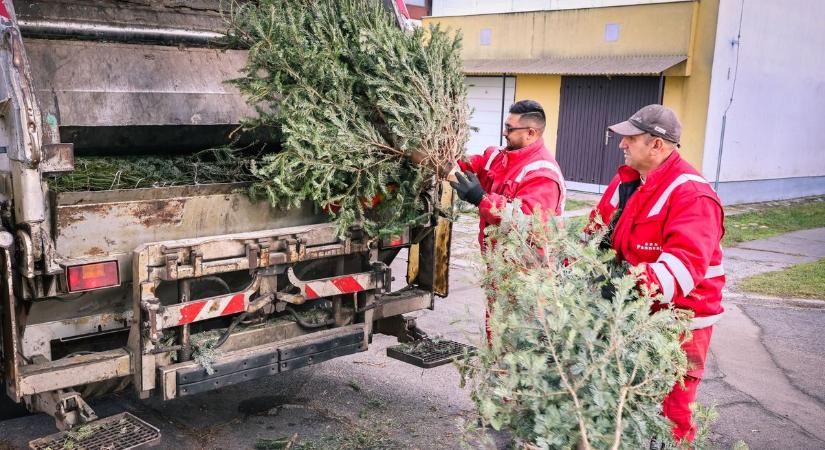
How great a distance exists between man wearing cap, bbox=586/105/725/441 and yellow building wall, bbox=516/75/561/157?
12222 mm

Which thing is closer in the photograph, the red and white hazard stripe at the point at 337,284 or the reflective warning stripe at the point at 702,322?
the reflective warning stripe at the point at 702,322

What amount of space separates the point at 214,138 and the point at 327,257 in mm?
1165

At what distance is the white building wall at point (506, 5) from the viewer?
14492mm

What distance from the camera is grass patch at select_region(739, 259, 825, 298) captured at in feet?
25.6

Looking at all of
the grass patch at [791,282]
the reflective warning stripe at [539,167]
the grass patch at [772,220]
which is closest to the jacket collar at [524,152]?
the reflective warning stripe at [539,167]

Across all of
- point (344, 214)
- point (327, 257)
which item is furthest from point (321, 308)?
point (344, 214)

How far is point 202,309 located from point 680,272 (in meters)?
2.15

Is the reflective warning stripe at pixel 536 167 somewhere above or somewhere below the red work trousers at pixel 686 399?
above

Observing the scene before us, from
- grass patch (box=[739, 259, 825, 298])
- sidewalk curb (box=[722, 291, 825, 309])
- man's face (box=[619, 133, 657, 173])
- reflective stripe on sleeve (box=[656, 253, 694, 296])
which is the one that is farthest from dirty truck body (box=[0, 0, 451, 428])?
grass patch (box=[739, 259, 825, 298])

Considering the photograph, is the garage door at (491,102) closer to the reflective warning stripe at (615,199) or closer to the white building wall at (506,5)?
the white building wall at (506,5)

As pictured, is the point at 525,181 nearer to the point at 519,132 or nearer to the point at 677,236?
the point at 519,132

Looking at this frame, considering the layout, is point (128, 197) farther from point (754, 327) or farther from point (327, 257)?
point (754, 327)

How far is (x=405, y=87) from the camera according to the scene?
4.07 meters

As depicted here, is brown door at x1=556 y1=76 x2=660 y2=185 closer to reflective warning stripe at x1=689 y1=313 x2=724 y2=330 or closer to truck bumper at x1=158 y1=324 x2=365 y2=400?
truck bumper at x1=158 y1=324 x2=365 y2=400
